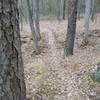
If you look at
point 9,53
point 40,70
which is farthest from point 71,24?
point 9,53

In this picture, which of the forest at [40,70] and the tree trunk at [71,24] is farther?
the tree trunk at [71,24]

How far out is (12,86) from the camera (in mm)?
2164

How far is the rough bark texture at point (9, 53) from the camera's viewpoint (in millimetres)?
1994

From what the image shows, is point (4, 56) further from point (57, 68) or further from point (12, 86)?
point (57, 68)

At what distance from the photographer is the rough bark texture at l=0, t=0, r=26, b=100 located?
1994 mm

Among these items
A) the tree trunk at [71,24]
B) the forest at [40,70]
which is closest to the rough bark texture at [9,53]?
the forest at [40,70]

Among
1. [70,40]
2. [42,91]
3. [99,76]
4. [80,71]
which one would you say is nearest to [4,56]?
[42,91]

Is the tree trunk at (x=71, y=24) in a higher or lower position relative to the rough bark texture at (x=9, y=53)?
lower

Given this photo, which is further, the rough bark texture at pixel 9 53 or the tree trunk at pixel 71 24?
the tree trunk at pixel 71 24

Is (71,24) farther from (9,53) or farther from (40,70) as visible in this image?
(9,53)

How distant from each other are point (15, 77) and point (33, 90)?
375 cm

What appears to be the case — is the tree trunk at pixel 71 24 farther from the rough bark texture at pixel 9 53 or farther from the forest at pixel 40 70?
the rough bark texture at pixel 9 53

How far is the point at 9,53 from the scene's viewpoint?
6.79ft

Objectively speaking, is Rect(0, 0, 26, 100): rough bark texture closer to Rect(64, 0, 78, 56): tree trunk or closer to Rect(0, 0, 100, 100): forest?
Rect(0, 0, 100, 100): forest
